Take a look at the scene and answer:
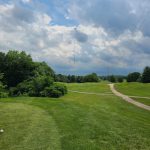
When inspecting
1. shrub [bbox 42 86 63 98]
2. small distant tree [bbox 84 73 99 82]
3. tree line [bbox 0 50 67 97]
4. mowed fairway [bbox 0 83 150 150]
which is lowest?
mowed fairway [bbox 0 83 150 150]

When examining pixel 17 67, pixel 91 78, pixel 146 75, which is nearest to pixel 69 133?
pixel 17 67

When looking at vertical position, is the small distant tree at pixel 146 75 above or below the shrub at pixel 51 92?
above

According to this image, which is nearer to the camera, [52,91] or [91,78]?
[52,91]

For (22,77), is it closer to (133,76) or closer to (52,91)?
(52,91)

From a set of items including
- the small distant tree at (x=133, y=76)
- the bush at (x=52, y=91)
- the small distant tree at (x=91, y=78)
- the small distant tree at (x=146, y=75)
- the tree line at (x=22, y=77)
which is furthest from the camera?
the small distant tree at (x=91, y=78)

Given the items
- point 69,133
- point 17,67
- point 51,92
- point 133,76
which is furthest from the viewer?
point 133,76

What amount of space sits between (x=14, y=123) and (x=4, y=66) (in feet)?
114

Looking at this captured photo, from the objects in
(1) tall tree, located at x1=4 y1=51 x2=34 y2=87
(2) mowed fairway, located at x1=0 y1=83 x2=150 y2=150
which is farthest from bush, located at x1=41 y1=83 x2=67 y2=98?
(2) mowed fairway, located at x1=0 y1=83 x2=150 y2=150

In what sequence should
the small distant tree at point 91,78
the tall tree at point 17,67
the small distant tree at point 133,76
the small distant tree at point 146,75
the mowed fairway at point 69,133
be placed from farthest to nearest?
1. the small distant tree at point 91,78
2. the small distant tree at point 133,76
3. the small distant tree at point 146,75
4. the tall tree at point 17,67
5. the mowed fairway at point 69,133

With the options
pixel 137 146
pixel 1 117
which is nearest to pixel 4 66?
pixel 1 117

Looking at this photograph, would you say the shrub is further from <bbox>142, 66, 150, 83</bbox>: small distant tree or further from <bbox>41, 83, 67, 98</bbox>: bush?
<bbox>142, 66, 150, 83</bbox>: small distant tree

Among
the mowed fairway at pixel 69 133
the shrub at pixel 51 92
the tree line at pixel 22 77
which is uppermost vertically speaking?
the tree line at pixel 22 77

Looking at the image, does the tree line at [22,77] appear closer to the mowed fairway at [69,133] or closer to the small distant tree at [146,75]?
the mowed fairway at [69,133]

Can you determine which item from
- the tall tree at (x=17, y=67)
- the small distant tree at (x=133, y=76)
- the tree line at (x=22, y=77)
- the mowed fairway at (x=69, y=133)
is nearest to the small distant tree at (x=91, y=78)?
the small distant tree at (x=133, y=76)
